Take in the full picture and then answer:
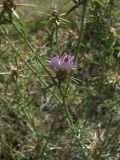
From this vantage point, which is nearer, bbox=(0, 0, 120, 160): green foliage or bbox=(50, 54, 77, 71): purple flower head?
bbox=(50, 54, 77, 71): purple flower head

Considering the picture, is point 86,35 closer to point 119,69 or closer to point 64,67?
point 119,69

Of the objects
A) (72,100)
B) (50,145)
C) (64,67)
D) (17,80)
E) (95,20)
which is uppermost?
(95,20)

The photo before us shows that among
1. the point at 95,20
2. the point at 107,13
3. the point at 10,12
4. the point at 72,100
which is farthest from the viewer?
the point at 72,100

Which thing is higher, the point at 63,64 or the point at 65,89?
the point at 63,64

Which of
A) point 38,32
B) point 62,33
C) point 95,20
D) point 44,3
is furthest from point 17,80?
point 44,3

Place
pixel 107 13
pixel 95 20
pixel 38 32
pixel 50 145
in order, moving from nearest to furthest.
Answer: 1. pixel 95 20
2. pixel 107 13
3. pixel 50 145
4. pixel 38 32

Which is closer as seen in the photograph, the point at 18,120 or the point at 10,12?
the point at 10,12

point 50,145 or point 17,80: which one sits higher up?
point 17,80

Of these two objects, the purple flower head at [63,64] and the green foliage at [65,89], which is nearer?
the purple flower head at [63,64]

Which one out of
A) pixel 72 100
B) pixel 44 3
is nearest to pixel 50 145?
pixel 72 100
